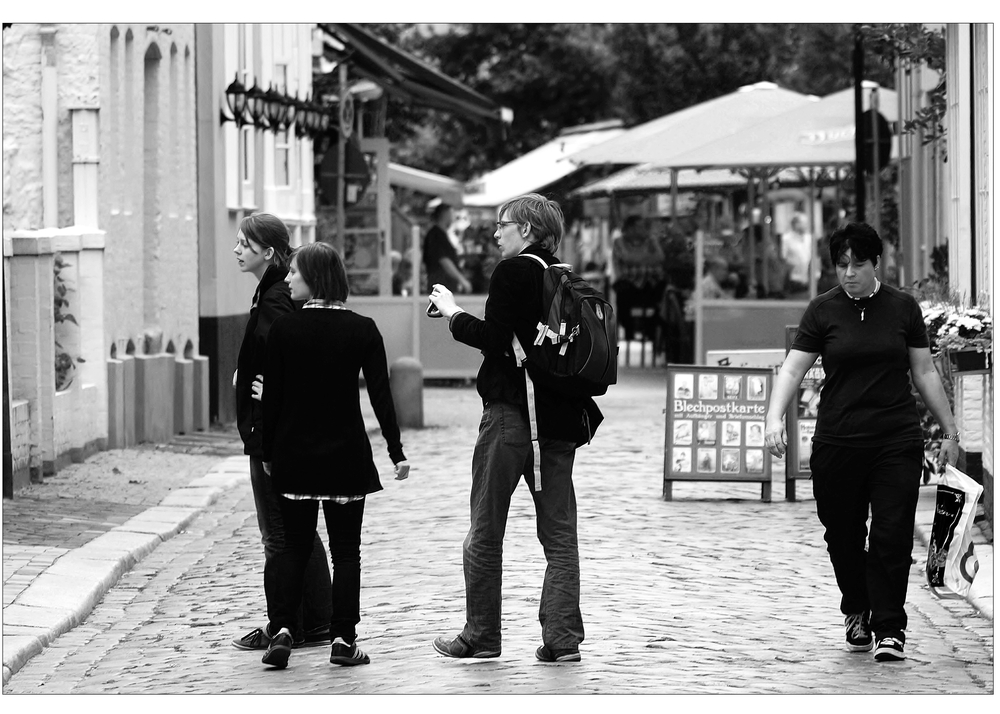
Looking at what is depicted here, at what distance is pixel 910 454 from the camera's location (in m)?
6.89

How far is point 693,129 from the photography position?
2355 cm

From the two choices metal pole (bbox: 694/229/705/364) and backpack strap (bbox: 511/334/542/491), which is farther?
metal pole (bbox: 694/229/705/364)

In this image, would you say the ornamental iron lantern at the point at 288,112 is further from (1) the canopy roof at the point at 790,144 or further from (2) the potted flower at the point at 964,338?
(2) the potted flower at the point at 964,338

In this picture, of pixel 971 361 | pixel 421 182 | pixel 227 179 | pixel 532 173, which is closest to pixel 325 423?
pixel 971 361

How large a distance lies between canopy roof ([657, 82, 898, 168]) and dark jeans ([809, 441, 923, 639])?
13393mm

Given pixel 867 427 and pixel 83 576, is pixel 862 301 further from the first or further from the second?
pixel 83 576

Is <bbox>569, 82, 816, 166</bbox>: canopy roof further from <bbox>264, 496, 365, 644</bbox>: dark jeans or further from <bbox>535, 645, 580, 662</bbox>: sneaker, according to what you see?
<bbox>535, 645, 580, 662</bbox>: sneaker

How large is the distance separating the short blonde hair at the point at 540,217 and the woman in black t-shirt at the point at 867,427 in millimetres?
1102

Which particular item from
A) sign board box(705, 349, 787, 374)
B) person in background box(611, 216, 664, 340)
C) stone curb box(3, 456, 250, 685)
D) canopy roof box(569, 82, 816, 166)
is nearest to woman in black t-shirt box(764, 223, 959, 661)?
stone curb box(3, 456, 250, 685)

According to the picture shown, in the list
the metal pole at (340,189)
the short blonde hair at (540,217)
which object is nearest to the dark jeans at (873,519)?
the short blonde hair at (540,217)

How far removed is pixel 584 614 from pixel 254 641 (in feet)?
4.79

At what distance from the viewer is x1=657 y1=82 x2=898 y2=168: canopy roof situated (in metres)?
20.2

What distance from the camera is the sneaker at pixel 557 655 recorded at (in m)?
6.60

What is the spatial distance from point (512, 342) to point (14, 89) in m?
8.58
